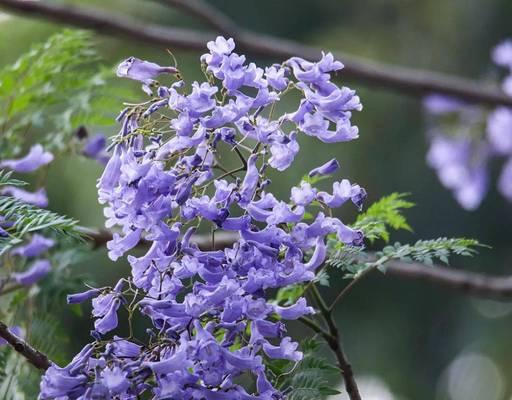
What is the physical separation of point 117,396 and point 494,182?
411cm

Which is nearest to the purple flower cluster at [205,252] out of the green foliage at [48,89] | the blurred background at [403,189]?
the green foliage at [48,89]

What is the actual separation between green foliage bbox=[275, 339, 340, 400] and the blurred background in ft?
10.9

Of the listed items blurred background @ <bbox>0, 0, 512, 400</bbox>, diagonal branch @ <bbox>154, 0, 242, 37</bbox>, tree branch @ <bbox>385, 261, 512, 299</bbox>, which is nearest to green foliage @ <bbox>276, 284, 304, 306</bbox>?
tree branch @ <bbox>385, 261, 512, 299</bbox>

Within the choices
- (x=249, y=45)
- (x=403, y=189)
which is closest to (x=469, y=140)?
(x=249, y=45)

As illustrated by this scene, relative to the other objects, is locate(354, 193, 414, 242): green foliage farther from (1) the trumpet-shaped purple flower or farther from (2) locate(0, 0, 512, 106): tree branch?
(2) locate(0, 0, 512, 106): tree branch

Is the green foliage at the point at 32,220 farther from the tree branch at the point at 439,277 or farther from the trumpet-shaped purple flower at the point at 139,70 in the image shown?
the tree branch at the point at 439,277

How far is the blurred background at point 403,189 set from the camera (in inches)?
176

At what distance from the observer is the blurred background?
14.7ft

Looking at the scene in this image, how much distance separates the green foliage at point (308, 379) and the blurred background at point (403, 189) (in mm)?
3320

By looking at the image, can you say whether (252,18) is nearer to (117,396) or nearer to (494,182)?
(494,182)

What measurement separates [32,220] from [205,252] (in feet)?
0.48

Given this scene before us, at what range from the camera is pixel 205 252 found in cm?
83

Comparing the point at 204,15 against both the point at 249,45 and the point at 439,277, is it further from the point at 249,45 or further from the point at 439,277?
the point at 439,277

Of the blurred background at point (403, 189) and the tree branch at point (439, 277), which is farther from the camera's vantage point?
the blurred background at point (403, 189)
